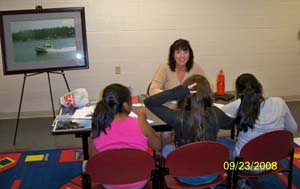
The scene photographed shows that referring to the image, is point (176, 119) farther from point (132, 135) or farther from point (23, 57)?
point (23, 57)

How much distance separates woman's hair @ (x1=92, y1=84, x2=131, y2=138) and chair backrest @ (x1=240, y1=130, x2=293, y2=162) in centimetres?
78

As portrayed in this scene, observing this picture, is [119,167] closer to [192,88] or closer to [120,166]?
[120,166]

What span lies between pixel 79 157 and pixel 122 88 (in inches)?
63.0

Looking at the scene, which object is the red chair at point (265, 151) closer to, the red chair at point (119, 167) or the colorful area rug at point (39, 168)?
the red chair at point (119, 167)

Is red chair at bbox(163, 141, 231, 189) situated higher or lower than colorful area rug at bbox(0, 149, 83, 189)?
higher

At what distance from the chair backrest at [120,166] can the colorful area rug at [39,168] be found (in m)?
1.21

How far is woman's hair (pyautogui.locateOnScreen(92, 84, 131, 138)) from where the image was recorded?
2.03 meters

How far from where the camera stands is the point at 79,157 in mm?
3514

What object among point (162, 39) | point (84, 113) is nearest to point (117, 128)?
point (84, 113)

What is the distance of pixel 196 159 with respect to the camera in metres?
1.95

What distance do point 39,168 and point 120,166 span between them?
5.57 ft

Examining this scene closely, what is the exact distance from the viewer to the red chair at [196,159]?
1.91 meters

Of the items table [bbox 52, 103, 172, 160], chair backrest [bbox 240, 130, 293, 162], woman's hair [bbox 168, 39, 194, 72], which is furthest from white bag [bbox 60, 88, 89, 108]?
chair backrest [bbox 240, 130, 293, 162]

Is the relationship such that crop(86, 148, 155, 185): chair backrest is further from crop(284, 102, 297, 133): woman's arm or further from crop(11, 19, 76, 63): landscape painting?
crop(11, 19, 76, 63): landscape painting
